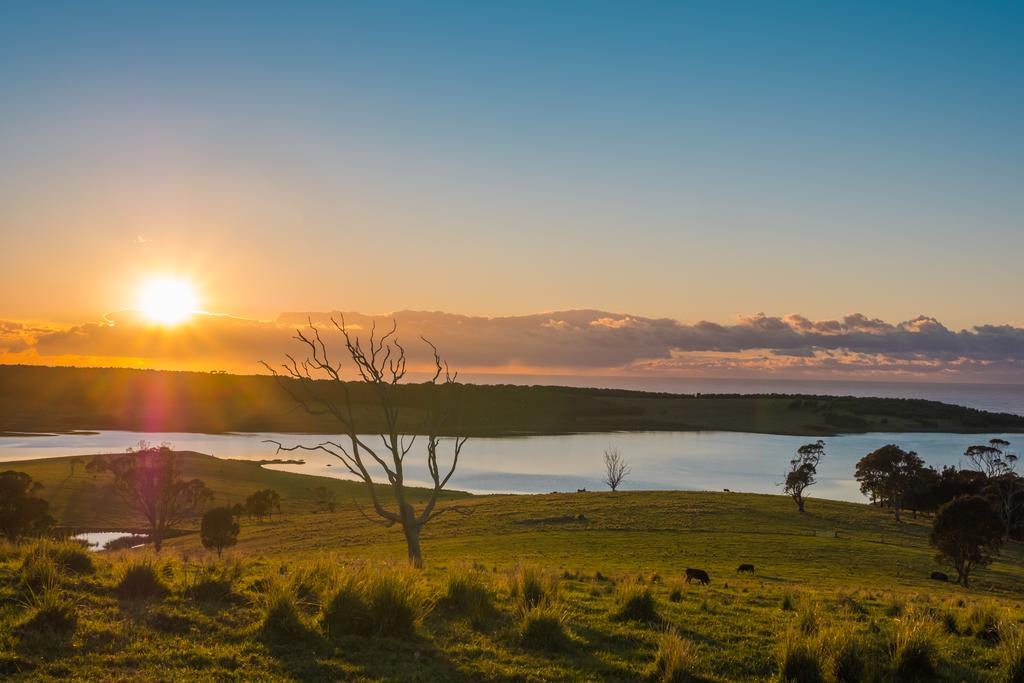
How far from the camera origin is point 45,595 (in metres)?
10.0

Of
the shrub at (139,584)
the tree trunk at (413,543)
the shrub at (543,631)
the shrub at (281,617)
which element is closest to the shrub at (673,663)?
the shrub at (543,631)

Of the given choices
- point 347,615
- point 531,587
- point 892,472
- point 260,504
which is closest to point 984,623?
point 531,587

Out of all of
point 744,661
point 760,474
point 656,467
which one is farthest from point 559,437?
point 744,661

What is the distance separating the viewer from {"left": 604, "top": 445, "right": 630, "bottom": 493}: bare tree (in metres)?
93.0

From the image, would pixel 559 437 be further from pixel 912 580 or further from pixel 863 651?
pixel 863 651

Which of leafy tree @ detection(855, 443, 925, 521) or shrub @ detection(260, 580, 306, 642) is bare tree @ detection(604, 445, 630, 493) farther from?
shrub @ detection(260, 580, 306, 642)

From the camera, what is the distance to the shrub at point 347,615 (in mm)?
10523

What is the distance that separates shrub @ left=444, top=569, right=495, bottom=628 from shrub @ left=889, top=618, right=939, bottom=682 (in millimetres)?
5855

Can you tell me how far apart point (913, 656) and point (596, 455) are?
473ft

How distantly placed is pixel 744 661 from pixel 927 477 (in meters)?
75.1

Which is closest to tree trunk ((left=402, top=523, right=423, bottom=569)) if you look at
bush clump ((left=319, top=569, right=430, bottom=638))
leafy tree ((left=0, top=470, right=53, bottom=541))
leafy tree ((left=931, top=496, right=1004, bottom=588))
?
bush clump ((left=319, top=569, right=430, bottom=638))

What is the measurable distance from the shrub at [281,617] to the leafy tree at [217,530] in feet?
138

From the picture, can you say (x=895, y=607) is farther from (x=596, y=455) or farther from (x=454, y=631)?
(x=596, y=455)

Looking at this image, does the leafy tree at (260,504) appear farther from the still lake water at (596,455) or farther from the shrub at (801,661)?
the shrub at (801,661)
